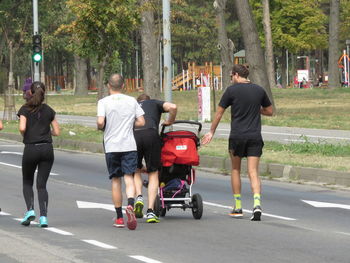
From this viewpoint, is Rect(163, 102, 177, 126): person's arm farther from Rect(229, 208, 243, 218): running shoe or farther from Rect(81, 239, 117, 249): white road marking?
Rect(81, 239, 117, 249): white road marking

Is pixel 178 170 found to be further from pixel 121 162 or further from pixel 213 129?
pixel 121 162

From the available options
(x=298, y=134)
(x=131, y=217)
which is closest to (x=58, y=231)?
(x=131, y=217)

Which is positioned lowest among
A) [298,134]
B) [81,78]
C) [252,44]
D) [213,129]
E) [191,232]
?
[191,232]

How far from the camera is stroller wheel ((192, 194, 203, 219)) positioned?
13859 millimetres

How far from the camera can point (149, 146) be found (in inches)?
526

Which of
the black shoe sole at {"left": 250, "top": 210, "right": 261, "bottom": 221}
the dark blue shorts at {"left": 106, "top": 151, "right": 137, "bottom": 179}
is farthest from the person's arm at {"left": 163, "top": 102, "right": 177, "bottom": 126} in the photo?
the black shoe sole at {"left": 250, "top": 210, "right": 261, "bottom": 221}

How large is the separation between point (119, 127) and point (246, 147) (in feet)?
6.21

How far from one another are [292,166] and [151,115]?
7.40 m

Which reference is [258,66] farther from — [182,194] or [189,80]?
[189,80]

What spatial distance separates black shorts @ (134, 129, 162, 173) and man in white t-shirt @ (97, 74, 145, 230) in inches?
16.6

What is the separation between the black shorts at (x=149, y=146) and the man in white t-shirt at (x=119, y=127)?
1.38ft

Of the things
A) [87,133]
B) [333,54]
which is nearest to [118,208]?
[87,133]

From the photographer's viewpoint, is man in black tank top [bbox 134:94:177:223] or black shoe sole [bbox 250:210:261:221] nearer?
man in black tank top [bbox 134:94:177:223]

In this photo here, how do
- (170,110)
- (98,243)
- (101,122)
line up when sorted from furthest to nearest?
(170,110)
(101,122)
(98,243)
